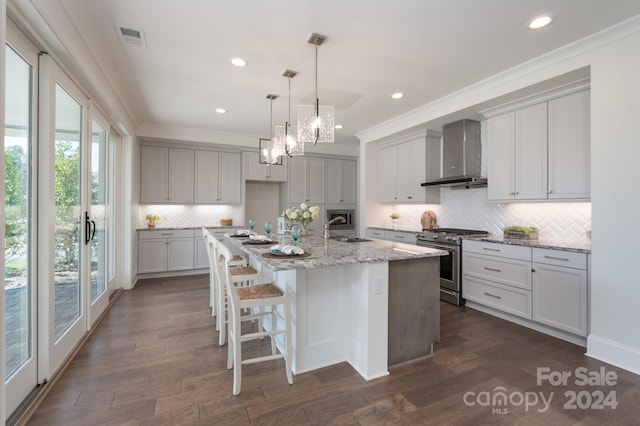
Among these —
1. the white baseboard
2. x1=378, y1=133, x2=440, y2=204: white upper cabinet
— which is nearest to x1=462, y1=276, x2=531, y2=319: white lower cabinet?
the white baseboard

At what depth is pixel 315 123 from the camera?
2.79 meters

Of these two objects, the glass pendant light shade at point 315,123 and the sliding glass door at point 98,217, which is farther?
the sliding glass door at point 98,217

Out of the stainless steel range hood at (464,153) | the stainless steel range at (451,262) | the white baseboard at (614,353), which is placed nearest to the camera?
the white baseboard at (614,353)

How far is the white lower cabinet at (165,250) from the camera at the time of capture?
5285 mm

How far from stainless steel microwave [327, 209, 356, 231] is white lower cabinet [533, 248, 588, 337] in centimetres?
415

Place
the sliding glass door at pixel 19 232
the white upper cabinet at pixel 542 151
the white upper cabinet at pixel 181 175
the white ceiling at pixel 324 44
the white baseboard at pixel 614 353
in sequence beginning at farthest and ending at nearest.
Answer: the white upper cabinet at pixel 181 175 → the white upper cabinet at pixel 542 151 → the white baseboard at pixel 614 353 → the white ceiling at pixel 324 44 → the sliding glass door at pixel 19 232

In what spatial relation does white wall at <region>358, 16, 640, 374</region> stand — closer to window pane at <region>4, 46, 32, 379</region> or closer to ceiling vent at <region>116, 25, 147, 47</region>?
ceiling vent at <region>116, 25, 147, 47</region>

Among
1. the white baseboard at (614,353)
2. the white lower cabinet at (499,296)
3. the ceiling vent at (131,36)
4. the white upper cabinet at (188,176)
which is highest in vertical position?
the ceiling vent at (131,36)

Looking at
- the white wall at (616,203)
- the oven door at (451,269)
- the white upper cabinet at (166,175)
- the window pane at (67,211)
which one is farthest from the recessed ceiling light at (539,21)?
the white upper cabinet at (166,175)

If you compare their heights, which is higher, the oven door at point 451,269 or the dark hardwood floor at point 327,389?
the oven door at point 451,269

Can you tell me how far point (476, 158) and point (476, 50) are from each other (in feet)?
6.16

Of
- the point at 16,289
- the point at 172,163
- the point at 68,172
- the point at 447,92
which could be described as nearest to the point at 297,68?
the point at 447,92

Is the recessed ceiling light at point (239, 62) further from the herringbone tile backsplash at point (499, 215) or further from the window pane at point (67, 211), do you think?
the herringbone tile backsplash at point (499, 215)

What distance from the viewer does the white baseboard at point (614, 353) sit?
91.7 inches
